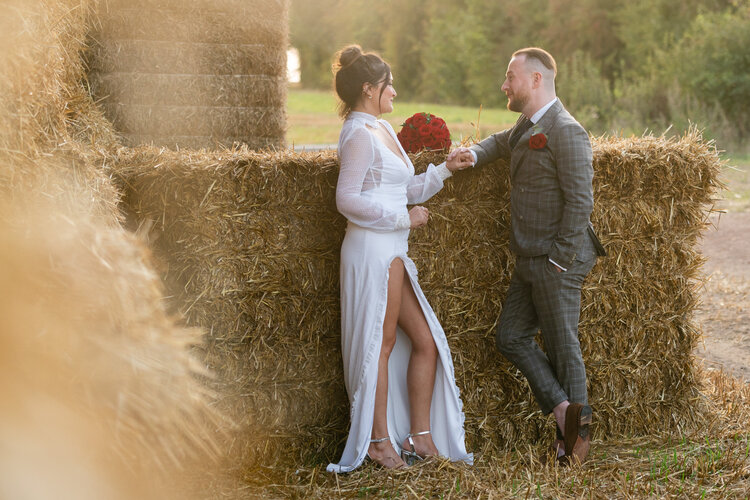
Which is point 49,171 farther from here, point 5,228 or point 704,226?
point 704,226

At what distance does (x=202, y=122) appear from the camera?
6191 mm

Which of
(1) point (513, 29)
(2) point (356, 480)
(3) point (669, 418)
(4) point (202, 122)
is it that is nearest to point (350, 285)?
(2) point (356, 480)

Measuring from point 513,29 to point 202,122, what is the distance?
32427 mm

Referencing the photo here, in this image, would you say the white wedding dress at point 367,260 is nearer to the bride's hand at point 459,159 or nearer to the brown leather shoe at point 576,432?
the bride's hand at point 459,159

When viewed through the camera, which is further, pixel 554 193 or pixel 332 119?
pixel 332 119

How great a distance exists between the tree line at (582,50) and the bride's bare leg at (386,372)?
6.76 feet

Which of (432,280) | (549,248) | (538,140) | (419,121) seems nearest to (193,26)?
(419,121)

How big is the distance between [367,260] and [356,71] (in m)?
0.91

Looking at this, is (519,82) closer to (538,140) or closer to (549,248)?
(538,140)

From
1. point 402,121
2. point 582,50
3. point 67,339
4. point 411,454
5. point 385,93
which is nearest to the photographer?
point 67,339

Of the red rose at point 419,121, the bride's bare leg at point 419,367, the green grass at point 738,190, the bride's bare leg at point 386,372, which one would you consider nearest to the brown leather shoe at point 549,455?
the bride's bare leg at point 419,367

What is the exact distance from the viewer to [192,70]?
610 centimetres

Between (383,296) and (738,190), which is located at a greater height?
(383,296)

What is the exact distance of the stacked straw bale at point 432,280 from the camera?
4160mm
